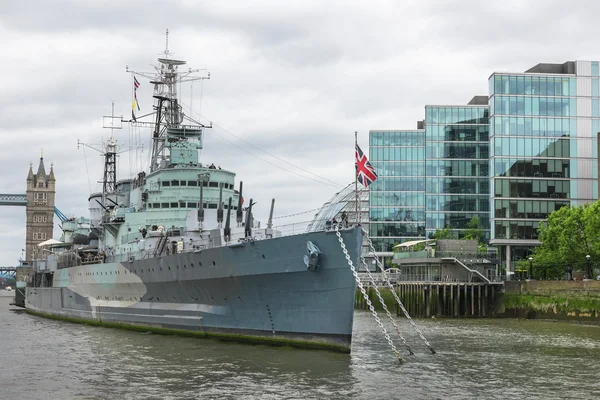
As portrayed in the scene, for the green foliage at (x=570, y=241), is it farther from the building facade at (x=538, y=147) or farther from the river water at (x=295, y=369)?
the river water at (x=295, y=369)

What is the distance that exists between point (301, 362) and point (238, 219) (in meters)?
11.5

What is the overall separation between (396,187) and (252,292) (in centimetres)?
6037

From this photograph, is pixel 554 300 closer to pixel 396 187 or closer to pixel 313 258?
pixel 313 258

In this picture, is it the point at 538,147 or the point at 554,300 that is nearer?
the point at 554,300

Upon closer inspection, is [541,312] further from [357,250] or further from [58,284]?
[58,284]

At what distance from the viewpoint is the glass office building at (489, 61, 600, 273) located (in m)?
68.6

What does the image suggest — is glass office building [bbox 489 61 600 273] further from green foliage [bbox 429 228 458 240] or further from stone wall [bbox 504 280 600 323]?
stone wall [bbox 504 280 600 323]

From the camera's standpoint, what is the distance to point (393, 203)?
86.2 meters

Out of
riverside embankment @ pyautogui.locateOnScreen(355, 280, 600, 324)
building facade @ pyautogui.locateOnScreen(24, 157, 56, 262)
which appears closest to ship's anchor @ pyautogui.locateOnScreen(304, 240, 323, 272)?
riverside embankment @ pyautogui.locateOnScreen(355, 280, 600, 324)

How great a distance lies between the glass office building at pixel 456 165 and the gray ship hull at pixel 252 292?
1960 inches

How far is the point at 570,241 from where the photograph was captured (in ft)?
173

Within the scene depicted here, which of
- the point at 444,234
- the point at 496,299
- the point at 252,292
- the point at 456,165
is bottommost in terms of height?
the point at 496,299

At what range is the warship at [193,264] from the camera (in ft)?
82.8

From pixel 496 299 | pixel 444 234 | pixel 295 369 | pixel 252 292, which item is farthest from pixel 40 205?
pixel 295 369
